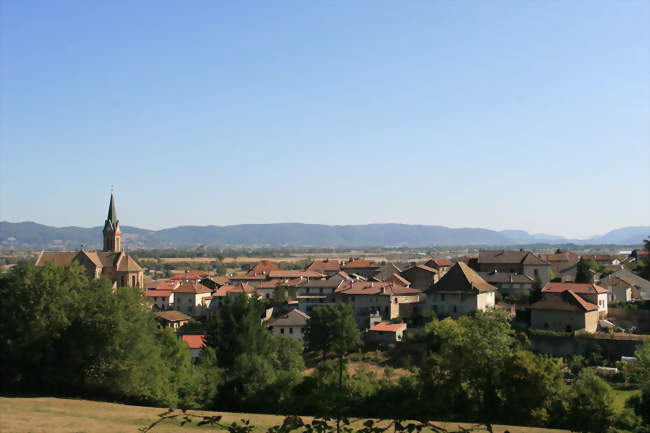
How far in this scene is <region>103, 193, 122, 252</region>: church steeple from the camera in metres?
83.1

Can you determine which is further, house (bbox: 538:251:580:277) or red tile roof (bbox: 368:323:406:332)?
house (bbox: 538:251:580:277)

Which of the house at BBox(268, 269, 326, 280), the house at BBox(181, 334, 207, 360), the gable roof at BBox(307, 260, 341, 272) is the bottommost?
the house at BBox(181, 334, 207, 360)

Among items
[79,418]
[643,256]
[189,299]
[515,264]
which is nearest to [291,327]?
[189,299]

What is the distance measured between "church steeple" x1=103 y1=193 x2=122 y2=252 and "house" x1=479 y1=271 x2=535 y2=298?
47559 millimetres

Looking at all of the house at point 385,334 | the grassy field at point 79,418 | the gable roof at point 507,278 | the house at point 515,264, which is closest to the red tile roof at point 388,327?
the house at point 385,334

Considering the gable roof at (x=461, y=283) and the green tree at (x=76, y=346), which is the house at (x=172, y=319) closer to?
the gable roof at (x=461, y=283)

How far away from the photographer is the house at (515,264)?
73125 mm

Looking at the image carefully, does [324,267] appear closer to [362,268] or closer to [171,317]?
[362,268]

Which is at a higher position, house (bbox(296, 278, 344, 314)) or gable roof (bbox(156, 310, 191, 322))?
house (bbox(296, 278, 344, 314))

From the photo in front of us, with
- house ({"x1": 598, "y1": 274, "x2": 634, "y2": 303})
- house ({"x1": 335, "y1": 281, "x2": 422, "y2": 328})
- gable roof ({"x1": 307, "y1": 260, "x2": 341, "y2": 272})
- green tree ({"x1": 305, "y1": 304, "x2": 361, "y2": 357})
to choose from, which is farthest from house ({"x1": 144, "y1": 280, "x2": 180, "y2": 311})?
house ({"x1": 598, "y1": 274, "x2": 634, "y2": 303})

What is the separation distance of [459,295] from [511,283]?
13.0 m

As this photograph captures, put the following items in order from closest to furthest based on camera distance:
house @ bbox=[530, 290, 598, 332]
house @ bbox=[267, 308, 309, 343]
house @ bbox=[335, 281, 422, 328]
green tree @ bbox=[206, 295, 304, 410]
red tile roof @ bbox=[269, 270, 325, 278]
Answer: green tree @ bbox=[206, 295, 304, 410] < house @ bbox=[530, 290, 598, 332] < house @ bbox=[267, 308, 309, 343] < house @ bbox=[335, 281, 422, 328] < red tile roof @ bbox=[269, 270, 325, 278]

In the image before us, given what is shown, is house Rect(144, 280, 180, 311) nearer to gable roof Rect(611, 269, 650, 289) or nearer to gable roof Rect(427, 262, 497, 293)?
gable roof Rect(427, 262, 497, 293)

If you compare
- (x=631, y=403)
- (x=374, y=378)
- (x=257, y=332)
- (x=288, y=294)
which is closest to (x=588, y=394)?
(x=631, y=403)
